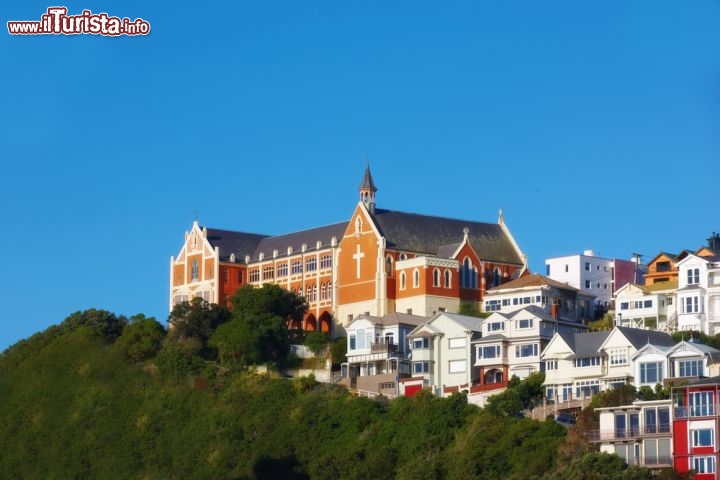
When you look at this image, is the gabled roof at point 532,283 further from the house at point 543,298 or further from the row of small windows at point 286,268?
the row of small windows at point 286,268

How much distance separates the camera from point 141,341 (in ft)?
415

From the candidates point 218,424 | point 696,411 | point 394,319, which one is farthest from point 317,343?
point 696,411

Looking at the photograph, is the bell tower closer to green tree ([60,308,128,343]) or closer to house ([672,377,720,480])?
green tree ([60,308,128,343])

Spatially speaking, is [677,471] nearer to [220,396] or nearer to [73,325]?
[220,396]

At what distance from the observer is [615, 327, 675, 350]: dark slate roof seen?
105750 millimetres

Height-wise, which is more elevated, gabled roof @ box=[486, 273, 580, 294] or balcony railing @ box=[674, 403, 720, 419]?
gabled roof @ box=[486, 273, 580, 294]

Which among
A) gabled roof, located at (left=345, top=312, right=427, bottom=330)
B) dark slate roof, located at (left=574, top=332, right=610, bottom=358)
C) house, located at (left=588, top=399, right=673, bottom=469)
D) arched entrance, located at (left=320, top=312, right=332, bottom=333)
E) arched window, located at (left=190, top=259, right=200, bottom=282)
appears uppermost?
arched window, located at (left=190, top=259, right=200, bottom=282)

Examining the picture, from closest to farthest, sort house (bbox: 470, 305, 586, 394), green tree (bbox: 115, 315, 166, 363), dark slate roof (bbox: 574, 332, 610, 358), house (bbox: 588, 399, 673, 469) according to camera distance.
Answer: house (bbox: 588, 399, 673, 469)
dark slate roof (bbox: 574, 332, 610, 358)
house (bbox: 470, 305, 586, 394)
green tree (bbox: 115, 315, 166, 363)

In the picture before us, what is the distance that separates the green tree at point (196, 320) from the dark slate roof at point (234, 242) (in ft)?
42.6

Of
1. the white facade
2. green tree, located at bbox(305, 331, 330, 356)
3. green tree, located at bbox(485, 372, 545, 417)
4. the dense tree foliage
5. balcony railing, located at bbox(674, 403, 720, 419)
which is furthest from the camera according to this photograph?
the white facade

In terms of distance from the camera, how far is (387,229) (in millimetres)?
132375

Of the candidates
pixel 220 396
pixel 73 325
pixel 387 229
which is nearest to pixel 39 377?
pixel 73 325

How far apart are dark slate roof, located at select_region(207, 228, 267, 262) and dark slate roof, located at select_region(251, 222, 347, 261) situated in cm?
58

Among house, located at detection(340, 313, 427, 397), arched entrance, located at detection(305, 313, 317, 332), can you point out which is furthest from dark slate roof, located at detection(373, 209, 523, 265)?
house, located at detection(340, 313, 427, 397)
